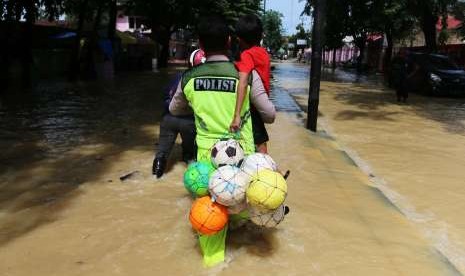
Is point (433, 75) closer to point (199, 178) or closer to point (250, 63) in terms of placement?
point (250, 63)

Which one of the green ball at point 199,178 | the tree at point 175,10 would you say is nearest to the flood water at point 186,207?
the green ball at point 199,178

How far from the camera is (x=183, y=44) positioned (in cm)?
6669

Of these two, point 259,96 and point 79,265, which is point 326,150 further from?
point 79,265

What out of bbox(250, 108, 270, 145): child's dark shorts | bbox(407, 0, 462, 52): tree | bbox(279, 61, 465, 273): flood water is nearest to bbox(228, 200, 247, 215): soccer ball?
bbox(250, 108, 270, 145): child's dark shorts

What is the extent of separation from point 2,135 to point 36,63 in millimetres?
13572

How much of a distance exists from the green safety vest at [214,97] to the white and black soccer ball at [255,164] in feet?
0.76

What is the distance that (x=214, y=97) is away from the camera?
3.95m

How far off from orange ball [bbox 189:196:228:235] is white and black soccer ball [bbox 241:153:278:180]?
30 cm

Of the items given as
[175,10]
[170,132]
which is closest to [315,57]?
[170,132]

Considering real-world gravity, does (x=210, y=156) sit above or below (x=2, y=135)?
above

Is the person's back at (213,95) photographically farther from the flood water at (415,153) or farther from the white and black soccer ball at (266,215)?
the flood water at (415,153)

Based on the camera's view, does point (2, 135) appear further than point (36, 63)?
No

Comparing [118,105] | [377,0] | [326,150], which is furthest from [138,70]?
[326,150]

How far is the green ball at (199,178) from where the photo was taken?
12.6 ft
